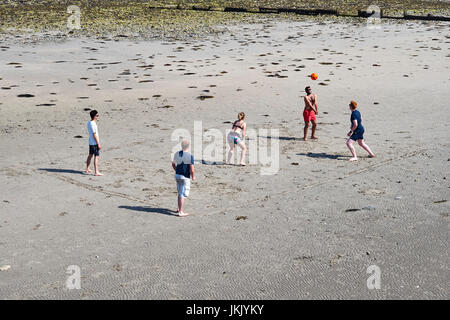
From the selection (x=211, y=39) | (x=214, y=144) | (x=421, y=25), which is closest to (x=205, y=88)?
(x=214, y=144)

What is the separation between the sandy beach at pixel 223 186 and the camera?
33.2ft

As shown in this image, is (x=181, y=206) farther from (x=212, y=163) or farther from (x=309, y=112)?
(x=309, y=112)

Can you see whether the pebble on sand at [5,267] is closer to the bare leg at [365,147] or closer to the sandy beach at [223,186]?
the sandy beach at [223,186]

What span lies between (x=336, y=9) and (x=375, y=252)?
44507mm

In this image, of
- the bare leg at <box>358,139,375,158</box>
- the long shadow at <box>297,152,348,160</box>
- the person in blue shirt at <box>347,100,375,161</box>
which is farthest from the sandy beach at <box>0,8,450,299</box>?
the person in blue shirt at <box>347,100,375,161</box>

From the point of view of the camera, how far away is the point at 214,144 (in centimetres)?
1862

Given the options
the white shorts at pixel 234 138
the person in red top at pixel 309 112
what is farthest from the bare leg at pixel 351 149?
the white shorts at pixel 234 138

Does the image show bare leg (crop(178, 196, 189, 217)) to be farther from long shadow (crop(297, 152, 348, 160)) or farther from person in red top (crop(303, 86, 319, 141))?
person in red top (crop(303, 86, 319, 141))

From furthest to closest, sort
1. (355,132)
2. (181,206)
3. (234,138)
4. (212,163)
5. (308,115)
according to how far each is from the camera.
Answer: (308,115) < (355,132) < (212,163) < (234,138) < (181,206)

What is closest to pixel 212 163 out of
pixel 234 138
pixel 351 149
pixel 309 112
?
pixel 234 138

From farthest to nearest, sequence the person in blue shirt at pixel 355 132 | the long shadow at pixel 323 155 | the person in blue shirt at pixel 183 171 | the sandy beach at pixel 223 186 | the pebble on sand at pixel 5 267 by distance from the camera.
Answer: the long shadow at pixel 323 155
the person in blue shirt at pixel 355 132
the person in blue shirt at pixel 183 171
the pebble on sand at pixel 5 267
the sandy beach at pixel 223 186

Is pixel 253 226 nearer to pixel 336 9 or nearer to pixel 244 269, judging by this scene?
pixel 244 269

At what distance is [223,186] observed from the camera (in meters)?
14.9

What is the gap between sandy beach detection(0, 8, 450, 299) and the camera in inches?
399
